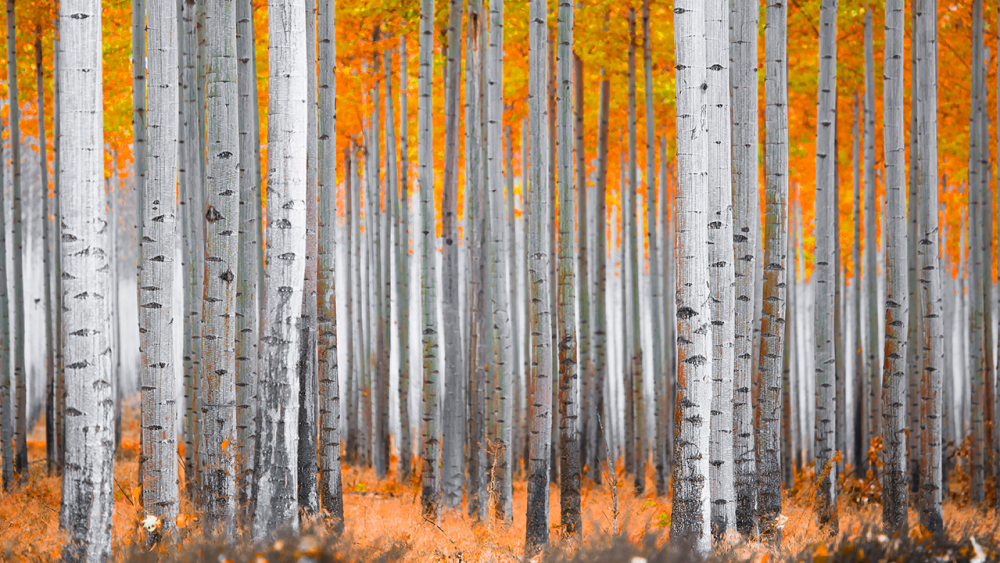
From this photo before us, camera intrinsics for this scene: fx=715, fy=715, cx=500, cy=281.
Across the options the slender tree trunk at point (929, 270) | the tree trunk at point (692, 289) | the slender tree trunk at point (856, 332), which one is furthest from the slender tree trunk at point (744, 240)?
the slender tree trunk at point (856, 332)

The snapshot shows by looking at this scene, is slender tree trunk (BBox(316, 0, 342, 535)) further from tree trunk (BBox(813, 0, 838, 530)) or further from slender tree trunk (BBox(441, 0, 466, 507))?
tree trunk (BBox(813, 0, 838, 530))

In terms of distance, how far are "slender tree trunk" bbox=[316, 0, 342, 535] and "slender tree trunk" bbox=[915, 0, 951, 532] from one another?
531 centimetres

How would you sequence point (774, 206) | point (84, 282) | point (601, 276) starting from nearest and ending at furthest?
point (84, 282) → point (774, 206) → point (601, 276)

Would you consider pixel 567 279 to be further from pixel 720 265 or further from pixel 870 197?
pixel 870 197

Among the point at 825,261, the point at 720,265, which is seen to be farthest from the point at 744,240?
the point at 825,261

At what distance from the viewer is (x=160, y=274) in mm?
4574

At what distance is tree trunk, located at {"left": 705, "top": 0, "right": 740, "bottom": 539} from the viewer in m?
4.49

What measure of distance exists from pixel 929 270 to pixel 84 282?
6.85 meters

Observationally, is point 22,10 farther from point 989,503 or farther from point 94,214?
point 989,503

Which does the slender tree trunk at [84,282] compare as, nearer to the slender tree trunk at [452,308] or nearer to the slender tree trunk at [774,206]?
the slender tree trunk at [452,308]

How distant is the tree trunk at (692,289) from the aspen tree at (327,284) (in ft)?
10.4

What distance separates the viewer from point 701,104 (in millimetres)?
4156

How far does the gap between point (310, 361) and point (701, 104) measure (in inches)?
140

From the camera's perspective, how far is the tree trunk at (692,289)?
411cm
